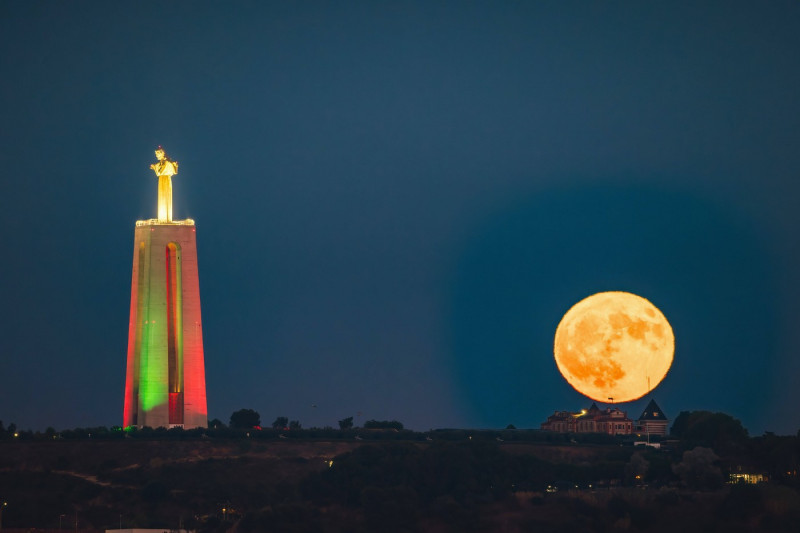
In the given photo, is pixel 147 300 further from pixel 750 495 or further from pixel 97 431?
pixel 750 495

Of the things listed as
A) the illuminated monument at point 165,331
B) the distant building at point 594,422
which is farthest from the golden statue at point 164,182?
the distant building at point 594,422

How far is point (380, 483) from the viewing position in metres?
139

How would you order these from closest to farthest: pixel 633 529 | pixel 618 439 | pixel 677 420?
pixel 633 529
pixel 618 439
pixel 677 420

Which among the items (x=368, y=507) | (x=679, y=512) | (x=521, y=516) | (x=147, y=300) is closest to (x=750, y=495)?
(x=679, y=512)

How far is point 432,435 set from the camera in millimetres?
161750

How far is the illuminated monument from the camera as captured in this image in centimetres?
15200

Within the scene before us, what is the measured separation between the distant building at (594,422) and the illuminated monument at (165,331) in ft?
Result: 124

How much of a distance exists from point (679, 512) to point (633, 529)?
3865 millimetres

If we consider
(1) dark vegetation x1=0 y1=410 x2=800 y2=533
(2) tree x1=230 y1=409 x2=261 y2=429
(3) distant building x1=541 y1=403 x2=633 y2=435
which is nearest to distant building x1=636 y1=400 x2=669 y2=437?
(3) distant building x1=541 y1=403 x2=633 y2=435

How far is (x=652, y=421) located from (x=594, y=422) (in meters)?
5.77

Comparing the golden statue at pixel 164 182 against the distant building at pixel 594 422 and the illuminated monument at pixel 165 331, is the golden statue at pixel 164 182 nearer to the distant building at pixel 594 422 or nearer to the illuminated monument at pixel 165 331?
the illuminated monument at pixel 165 331

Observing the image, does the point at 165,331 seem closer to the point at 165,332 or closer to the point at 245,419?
the point at 165,332

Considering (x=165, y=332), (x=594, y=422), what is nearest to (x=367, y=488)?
(x=165, y=332)

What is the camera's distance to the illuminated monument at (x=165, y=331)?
15200 centimetres
